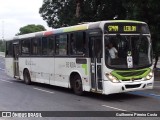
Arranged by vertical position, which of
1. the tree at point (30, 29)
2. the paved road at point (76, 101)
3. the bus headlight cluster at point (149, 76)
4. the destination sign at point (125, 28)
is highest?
the tree at point (30, 29)

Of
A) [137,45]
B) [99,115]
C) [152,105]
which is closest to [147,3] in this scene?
[137,45]

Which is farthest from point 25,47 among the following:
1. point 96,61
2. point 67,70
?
point 96,61

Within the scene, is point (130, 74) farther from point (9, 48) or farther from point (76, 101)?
point (9, 48)

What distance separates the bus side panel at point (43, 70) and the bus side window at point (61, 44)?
2.74 ft

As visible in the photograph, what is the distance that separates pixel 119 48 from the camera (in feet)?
44.2

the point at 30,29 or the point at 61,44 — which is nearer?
the point at 61,44

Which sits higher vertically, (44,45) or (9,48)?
(44,45)

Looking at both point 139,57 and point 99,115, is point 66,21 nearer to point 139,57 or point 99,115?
point 139,57

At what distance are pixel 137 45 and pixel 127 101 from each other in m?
2.14

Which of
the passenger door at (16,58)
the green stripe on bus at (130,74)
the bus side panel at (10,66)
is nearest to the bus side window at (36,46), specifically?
the passenger door at (16,58)

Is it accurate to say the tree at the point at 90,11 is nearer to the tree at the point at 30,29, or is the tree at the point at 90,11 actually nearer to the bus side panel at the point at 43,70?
the bus side panel at the point at 43,70

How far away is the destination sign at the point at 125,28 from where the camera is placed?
531 inches

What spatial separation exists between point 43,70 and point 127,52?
6.08 metres

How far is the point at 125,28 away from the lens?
13.8 metres
